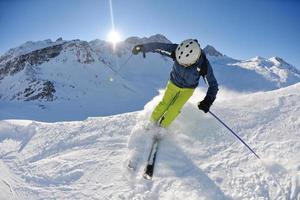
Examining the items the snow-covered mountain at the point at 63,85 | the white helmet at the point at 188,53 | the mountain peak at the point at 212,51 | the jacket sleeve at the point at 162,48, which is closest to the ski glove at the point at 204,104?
the white helmet at the point at 188,53

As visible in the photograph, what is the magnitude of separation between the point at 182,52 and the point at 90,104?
38.5 meters

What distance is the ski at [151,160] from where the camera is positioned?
18.7 ft

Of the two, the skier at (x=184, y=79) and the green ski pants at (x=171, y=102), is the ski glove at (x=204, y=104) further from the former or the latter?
the green ski pants at (x=171, y=102)

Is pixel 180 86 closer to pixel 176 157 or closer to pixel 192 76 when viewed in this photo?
pixel 192 76

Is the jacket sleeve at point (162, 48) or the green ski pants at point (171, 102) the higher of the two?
the jacket sleeve at point (162, 48)

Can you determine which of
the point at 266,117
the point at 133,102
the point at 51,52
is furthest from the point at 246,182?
the point at 51,52

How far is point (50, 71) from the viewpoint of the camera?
5025 centimetres

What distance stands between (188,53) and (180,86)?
69cm

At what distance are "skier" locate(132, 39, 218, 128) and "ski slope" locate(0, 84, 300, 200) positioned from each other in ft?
1.84

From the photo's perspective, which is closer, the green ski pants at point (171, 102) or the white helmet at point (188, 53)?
the white helmet at point (188, 53)

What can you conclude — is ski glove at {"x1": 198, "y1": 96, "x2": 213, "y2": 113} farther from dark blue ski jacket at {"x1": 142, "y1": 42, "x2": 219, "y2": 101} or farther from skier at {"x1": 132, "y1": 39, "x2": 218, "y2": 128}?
dark blue ski jacket at {"x1": 142, "y1": 42, "x2": 219, "y2": 101}

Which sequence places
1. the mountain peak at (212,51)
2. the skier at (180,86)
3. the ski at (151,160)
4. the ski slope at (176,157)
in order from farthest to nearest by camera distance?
the mountain peak at (212,51) → the skier at (180,86) → the ski at (151,160) → the ski slope at (176,157)

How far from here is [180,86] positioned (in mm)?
6652

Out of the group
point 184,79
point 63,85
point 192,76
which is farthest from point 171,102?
point 63,85
